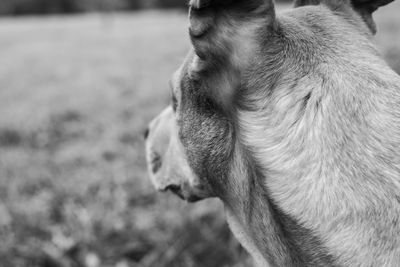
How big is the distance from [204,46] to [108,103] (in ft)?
17.0

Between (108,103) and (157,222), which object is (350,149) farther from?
(108,103)

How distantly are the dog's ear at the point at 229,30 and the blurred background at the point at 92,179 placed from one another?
2029 mm

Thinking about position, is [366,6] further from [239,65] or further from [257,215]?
[257,215]

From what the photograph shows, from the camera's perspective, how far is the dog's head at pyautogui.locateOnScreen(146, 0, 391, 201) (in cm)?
157

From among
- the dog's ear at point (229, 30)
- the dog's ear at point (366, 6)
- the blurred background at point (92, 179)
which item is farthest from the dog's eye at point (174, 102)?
the blurred background at point (92, 179)

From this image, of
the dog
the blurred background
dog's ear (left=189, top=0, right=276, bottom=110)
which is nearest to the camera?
the dog

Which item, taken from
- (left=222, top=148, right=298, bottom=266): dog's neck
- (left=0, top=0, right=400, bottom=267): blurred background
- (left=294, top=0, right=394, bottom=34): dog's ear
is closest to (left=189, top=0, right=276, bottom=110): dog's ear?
(left=222, top=148, right=298, bottom=266): dog's neck

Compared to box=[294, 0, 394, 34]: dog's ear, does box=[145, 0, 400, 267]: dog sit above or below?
below

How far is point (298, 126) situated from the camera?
150 cm

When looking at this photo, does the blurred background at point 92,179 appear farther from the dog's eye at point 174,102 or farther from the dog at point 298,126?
the dog at point 298,126

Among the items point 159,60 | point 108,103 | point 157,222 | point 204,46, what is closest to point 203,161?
point 204,46

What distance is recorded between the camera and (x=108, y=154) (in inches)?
194

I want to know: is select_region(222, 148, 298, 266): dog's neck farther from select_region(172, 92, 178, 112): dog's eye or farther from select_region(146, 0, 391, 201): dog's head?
select_region(172, 92, 178, 112): dog's eye

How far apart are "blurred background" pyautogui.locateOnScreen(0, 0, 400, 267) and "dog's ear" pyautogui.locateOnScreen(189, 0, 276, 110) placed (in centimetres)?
203
